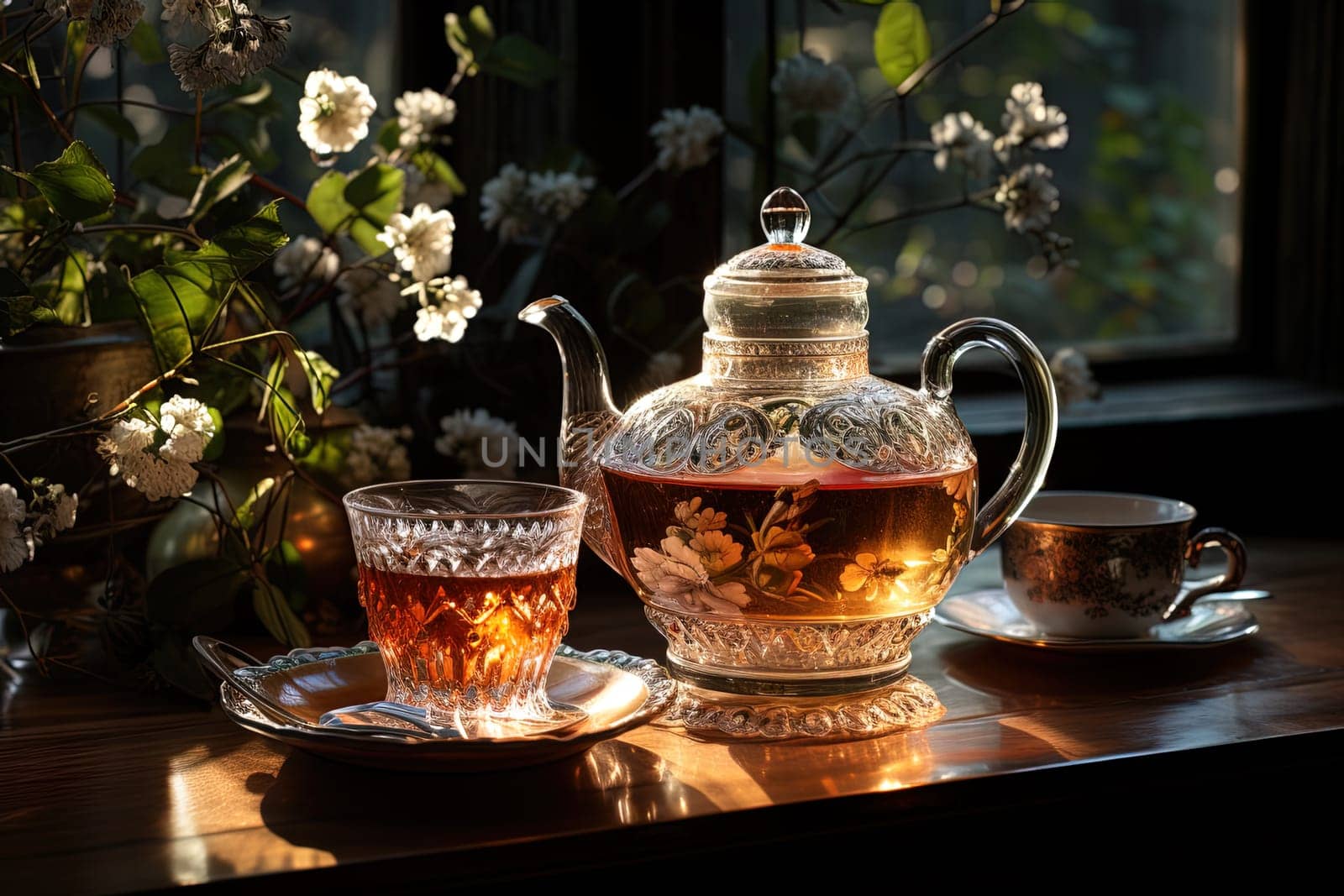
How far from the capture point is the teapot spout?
0.95 metres

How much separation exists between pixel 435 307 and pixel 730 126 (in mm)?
438

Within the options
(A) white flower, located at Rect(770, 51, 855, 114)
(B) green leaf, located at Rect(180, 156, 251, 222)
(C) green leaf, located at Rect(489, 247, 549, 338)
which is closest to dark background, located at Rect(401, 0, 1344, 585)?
(C) green leaf, located at Rect(489, 247, 549, 338)

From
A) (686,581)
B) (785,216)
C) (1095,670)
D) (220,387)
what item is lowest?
(1095,670)

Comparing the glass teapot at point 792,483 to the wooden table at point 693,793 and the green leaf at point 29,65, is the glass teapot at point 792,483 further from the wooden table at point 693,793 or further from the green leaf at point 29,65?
the green leaf at point 29,65

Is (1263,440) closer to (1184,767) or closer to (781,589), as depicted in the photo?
(1184,767)

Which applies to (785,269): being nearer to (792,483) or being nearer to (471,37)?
(792,483)

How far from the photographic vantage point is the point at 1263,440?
1639 millimetres

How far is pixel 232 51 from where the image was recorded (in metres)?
0.82

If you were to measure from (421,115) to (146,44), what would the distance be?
0.22 m

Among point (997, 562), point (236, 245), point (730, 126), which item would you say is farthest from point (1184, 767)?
point (730, 126)

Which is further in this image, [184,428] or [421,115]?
[421,115]

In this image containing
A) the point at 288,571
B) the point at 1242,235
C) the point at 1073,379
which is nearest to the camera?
the point at 288,571

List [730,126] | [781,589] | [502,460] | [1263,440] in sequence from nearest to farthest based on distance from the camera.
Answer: [781,589] < [502,460] < [730,126] < [1263,440]

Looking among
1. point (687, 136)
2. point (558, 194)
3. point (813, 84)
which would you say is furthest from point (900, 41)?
point (558, 194)
